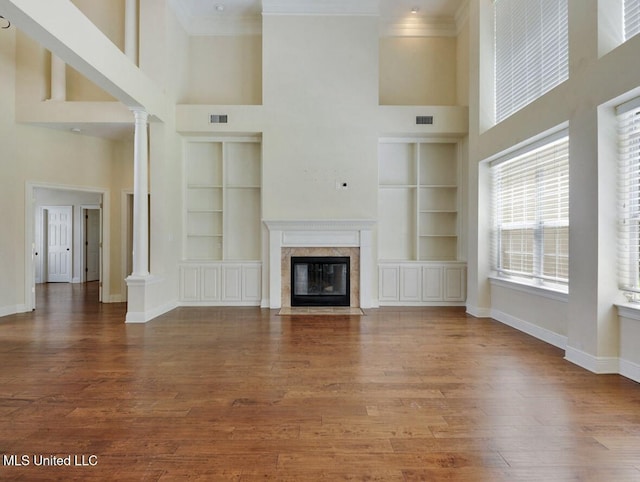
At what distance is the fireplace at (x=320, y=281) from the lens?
20.9ft

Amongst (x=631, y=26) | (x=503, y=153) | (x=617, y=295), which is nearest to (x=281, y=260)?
(x=503, y=153)

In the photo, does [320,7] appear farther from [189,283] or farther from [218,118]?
[189,283]

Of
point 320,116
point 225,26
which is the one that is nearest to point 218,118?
point 320,116

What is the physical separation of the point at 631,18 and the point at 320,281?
491cm

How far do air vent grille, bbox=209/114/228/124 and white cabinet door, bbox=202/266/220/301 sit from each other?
8.05 ft

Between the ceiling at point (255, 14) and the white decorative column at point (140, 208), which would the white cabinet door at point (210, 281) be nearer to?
the white decorative column at point (140, 208)

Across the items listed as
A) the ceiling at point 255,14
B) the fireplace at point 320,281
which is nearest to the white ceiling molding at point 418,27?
the ceiling at point 255,14

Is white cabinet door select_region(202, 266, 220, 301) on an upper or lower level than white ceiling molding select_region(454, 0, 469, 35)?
lower

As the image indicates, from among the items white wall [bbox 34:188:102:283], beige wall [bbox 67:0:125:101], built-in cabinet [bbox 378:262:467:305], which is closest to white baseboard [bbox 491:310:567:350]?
built-in cabinet [bbox 378:262:467:305]

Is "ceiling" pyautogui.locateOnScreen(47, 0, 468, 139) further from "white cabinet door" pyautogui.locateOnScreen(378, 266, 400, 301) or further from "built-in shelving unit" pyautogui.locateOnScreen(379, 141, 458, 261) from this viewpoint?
"white cabinet door" pyautogui.locateOnScreen(378, 266, 400, 301)

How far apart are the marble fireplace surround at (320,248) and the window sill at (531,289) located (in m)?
1.98

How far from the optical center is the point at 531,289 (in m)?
4.53

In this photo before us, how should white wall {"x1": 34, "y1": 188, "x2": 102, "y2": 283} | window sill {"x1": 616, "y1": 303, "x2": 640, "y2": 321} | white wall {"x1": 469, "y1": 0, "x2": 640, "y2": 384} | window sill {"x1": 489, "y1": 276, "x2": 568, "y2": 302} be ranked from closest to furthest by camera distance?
window sill {"x1": 616, "y1": 303, "x2": 640, "y2": 321} < white wall {"x1": 469, "y1": 0, "x2": 640, "y2": 384} < window sill {"x1": 489, "y1": 276, "x2": 568, "y2": 302} < white wall {"x1": 34, "y1": 188, "x2": 102, "y2": 283}

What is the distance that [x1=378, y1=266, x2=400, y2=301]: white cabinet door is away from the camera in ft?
21.3
